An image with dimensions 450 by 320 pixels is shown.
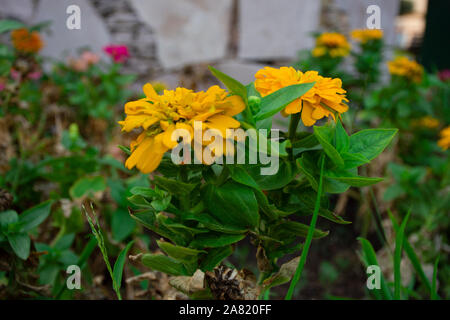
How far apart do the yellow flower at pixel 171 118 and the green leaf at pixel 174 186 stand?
34mm

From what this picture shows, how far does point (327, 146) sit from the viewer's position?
0.47 metres

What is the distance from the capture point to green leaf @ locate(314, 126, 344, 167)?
463 mm

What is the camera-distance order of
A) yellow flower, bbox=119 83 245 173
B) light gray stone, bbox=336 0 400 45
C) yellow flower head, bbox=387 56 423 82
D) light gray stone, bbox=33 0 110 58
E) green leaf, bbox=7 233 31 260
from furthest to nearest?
light gray stone, bbox=336 0 400 45
light gray stone, bbox=33 0 110 58
yellow flower head, bbox=387 56 423 82
green leaf, bbox=7 233 31 260
yellow flower, bbox=119 83 245 173

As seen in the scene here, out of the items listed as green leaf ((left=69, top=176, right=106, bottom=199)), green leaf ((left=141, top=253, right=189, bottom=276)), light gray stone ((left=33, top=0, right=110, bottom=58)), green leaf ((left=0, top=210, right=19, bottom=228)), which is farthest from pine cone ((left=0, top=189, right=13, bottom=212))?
light gray stone ((left=33, top=0, right=110, bottom=58))

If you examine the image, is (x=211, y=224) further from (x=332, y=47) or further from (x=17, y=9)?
(x=17, y=9)

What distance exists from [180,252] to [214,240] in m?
0.05

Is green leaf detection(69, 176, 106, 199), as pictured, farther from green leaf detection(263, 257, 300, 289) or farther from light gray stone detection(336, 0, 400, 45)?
light gray stone detection(336, 0, 400, 45)

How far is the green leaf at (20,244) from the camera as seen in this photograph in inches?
26.2

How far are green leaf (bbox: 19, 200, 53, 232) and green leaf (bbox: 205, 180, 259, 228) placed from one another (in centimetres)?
41

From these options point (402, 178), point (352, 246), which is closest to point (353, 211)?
point (352, 246)

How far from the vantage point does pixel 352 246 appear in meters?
1.60

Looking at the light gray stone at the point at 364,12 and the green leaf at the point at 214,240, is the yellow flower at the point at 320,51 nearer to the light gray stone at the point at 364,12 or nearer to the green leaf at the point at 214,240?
the light gray stone at the point at 364,12
